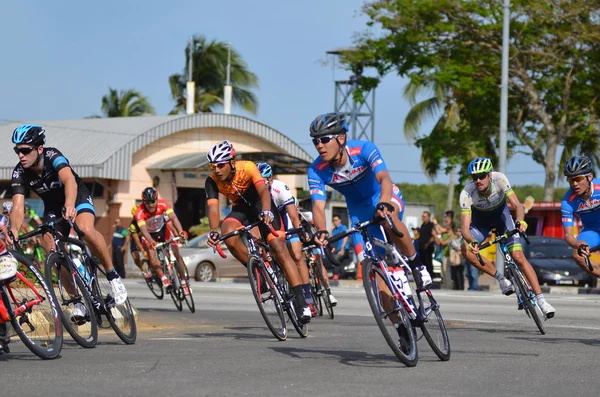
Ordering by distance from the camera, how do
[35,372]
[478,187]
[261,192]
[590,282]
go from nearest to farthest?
1. [35,372]
2. [261,192]
3. [478,187]
4. [590,282]

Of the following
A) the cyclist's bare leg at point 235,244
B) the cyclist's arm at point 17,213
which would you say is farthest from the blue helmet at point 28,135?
the cyclist's bare leg at point 235,244

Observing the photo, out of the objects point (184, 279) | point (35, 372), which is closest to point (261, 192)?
point (35, 372)

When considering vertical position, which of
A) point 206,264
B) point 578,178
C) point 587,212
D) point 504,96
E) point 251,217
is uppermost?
point 504,96

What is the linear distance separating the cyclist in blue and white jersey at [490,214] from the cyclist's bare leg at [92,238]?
4.40m

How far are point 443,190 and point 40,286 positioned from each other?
10230cm

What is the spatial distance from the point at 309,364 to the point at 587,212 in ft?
15.6

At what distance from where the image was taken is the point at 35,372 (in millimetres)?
7758

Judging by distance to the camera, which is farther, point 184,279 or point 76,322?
point 184,279

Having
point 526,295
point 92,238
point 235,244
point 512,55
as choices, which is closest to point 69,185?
point 92,238

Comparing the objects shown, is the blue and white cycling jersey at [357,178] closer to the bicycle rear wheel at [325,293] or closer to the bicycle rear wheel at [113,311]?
the bicycle rear wheel at [113,311]

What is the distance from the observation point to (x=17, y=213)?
9.47 meters

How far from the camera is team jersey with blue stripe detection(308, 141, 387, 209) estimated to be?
9.21m

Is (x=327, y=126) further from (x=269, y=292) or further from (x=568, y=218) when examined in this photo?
(x=568, y=218)

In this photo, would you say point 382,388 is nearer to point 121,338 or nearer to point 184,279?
point 121,338
